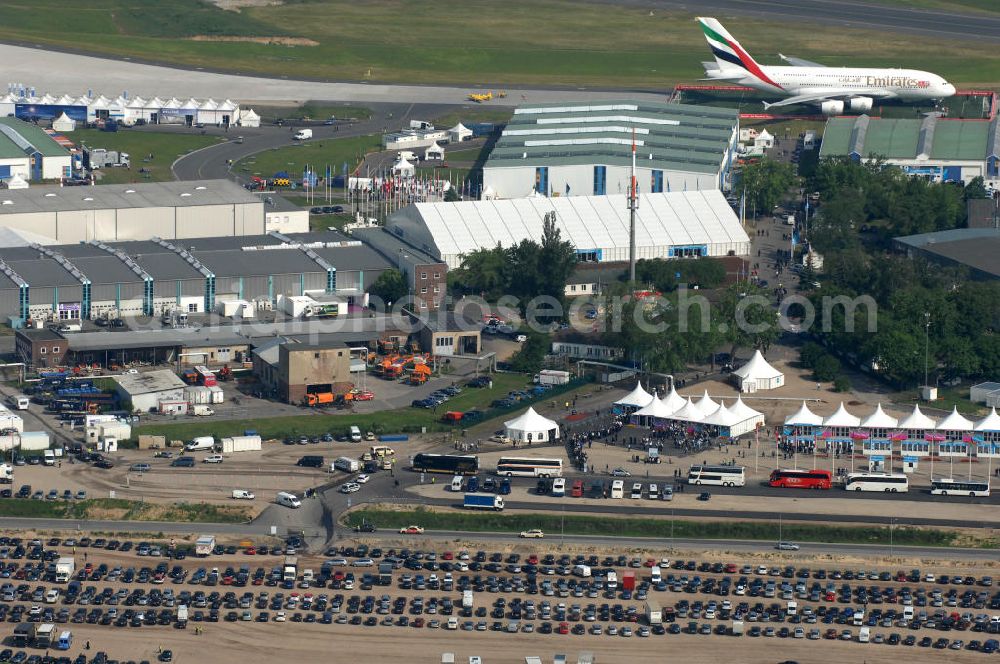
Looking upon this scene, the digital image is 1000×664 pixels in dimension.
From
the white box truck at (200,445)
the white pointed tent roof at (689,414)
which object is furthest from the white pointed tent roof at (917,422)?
the white box truck at (200,445)

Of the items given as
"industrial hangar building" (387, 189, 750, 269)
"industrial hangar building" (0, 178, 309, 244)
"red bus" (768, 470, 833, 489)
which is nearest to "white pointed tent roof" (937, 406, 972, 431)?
"red bus" (768, 470, 833, 489)

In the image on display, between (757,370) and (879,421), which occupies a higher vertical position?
(757,370)

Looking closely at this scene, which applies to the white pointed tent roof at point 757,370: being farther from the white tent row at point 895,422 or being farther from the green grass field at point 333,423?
the green grass field at point 333,423

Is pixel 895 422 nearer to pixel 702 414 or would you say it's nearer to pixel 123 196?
pixel 702 414

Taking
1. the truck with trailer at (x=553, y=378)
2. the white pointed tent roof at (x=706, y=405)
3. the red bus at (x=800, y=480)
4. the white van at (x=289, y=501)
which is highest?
the truck with trailer at (x=553, y=378)

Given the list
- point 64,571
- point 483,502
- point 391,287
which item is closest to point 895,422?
point 483,502

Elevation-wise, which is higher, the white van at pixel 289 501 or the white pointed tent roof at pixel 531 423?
the white pointed tent roof at pixel 531 423
